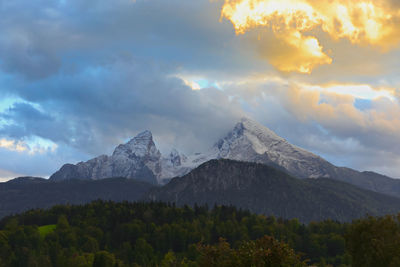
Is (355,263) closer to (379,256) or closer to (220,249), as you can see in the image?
(379,256)

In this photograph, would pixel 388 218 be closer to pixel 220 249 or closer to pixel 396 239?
pixel 396 239

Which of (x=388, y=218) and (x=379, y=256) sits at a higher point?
(x=388, y=218)

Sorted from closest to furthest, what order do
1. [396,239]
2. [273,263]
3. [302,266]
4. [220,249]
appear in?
[273,263] < [302,266] < [220,249] < [396,239]

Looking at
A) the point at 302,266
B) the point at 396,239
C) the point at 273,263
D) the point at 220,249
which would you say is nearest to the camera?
the point at 273,263

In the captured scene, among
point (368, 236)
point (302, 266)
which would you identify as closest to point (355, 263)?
point (368, 236)

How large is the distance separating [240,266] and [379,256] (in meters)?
73.6

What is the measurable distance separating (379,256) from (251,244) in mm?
69563

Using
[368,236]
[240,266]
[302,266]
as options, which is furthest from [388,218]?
[240,266]

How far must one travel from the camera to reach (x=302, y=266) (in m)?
84.4

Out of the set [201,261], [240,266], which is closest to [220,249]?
[201,261]

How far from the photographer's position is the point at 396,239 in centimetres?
13800

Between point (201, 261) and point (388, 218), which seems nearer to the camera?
point (201, 261)

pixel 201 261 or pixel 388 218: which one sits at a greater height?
pixel 388 218

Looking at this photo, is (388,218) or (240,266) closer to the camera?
(240,266)
